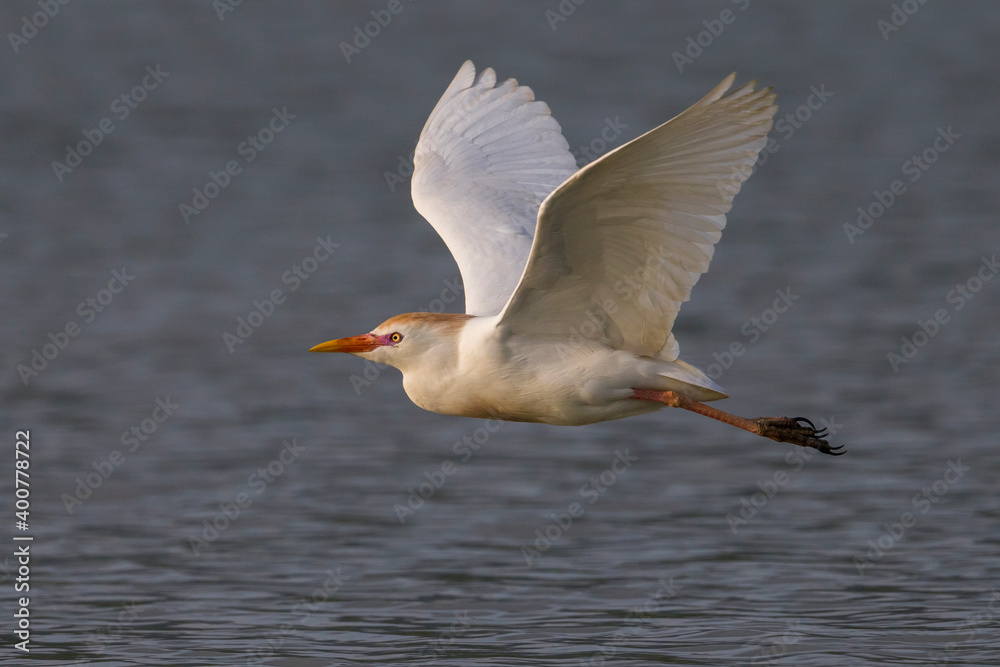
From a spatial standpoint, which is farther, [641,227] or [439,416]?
[439,416]

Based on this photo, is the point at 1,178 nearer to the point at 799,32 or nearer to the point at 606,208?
the point at 799,32

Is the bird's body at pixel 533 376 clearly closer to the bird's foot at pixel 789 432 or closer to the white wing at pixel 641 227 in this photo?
the white wing at pixel 641 227

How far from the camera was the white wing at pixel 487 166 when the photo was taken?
13273 millimetres

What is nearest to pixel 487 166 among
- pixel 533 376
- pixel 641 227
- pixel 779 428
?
pixel 533 376

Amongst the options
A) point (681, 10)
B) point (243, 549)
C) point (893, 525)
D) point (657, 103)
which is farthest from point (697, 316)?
point (681, 10)

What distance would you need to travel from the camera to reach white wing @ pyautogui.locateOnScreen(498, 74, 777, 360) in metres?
9.79

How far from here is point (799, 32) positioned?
47281 millimetres

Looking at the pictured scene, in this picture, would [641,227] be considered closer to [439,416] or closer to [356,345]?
[356,345]

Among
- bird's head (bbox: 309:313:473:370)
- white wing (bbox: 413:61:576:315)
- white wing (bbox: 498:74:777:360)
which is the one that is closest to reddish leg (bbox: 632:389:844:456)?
white wing (bbox: 498:74:777:360)

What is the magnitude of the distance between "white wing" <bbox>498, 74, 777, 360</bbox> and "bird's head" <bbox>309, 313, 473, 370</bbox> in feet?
1.66

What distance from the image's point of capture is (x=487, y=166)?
14086mm

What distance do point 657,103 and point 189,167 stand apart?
10450mm

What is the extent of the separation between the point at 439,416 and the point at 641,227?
43.7ft

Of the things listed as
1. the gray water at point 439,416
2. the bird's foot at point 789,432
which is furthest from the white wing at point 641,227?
the gray water at point 439,416
